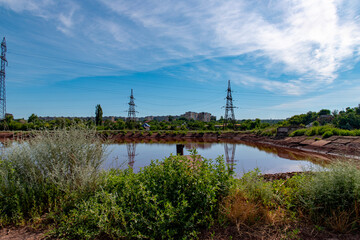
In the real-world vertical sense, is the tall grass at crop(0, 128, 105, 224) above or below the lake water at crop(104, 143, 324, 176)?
above

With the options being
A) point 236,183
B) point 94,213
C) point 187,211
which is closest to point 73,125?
point 94,213

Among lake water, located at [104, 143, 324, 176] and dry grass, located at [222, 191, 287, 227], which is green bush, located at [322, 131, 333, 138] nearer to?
lake water, located at [104, 143, 324, 176]

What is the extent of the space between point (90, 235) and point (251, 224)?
2147 millimetres

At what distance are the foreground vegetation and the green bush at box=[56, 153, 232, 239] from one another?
0.01 m

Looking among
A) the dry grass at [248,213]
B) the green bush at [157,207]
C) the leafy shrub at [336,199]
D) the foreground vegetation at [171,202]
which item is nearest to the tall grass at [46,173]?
the foreground vegetation at [171,202]

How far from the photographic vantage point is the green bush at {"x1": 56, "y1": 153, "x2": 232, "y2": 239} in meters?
2.36

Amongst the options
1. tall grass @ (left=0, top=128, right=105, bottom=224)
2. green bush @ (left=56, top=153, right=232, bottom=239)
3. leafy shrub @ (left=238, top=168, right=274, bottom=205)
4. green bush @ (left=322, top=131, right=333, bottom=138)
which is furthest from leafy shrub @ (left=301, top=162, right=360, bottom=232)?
green bush @ (left=322, top=131, right=333, bottom=138)

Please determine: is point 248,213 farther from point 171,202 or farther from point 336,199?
point 336,199

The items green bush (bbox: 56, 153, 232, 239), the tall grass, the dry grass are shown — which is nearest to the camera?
green bush (bbox: 56, 153, 232, 239)

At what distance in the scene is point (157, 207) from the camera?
2414 millimetres

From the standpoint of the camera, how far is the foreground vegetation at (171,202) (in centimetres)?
243

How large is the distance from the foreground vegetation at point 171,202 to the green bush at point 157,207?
0.01 m

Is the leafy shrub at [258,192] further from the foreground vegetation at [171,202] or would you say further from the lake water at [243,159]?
the lake water at [243,159]

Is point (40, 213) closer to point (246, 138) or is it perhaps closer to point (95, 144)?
point (95, 144)
